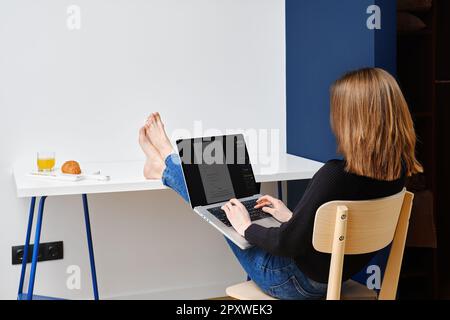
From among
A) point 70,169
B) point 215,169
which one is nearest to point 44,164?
point 70,169

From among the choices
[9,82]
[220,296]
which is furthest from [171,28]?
[220,296]

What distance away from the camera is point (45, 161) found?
7.75ft

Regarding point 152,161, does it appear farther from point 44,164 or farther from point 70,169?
point 44,164

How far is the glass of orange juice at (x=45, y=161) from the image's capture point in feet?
7.75

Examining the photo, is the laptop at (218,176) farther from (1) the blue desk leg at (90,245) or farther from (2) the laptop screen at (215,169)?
(1) the blue desk leg at (90,245)

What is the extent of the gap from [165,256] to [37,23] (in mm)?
1220

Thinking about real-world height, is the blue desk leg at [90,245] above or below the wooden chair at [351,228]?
below

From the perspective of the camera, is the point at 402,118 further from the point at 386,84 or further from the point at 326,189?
the point at 326,189

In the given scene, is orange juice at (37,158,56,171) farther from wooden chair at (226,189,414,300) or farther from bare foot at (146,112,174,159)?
wooden chair at (226,189,414,300)

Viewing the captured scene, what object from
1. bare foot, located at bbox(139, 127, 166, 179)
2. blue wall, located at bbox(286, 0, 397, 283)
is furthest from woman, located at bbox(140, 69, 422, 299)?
blue wall, located at bbox(286, 0, 397, 283)

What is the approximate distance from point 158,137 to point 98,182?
0.29 metres

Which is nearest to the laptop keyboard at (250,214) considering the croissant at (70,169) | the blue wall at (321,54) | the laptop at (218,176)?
the laptop at (218,176)

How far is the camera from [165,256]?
287 cm
